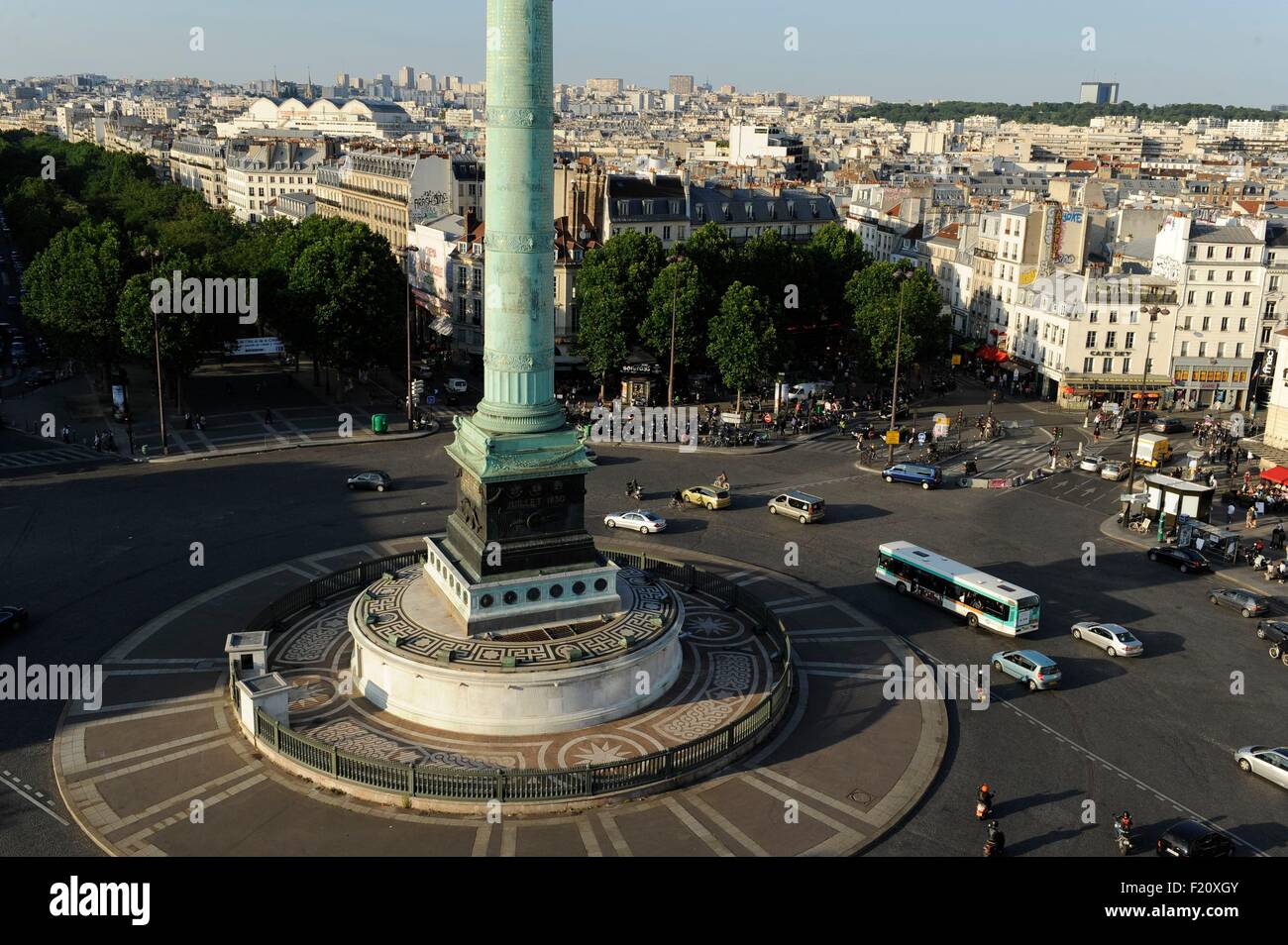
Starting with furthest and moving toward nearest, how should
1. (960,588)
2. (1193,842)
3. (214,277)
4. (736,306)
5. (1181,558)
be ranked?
(736,306) < (214,277) < (1181,558) < (960,588) < (1193,842)

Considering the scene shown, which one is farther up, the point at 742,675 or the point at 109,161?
the point at 109,161

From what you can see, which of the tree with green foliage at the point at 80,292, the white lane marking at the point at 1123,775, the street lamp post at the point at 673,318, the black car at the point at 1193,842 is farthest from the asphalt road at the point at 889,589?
the tree with green foliage at the point at 80,292

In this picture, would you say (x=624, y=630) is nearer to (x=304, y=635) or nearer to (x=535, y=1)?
(x=304, y=635)

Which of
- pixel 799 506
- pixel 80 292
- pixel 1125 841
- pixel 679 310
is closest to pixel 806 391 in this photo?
pixel 679 310

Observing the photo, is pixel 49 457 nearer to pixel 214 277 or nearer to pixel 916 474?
pixel 214 277

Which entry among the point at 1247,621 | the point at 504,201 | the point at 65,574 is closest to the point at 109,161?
the point at 65,574

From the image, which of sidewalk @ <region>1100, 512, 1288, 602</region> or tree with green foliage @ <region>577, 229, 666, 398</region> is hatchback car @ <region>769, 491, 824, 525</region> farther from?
tree with green foliage @ <region>577, 229, 666, 398</region>

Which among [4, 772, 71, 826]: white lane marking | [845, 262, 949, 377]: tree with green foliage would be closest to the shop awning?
[845, 262, 949, 377]: tree with green foliage
